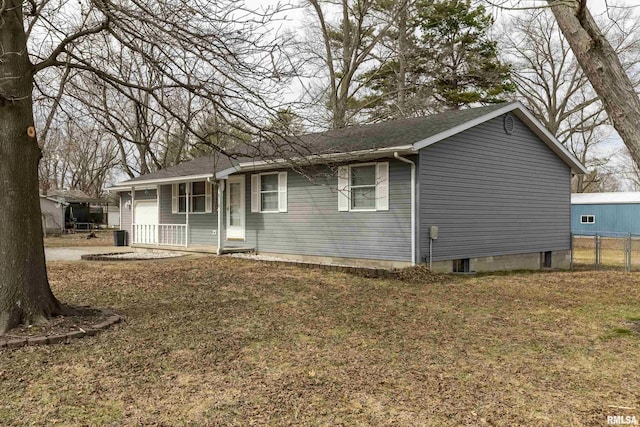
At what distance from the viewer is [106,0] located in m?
5.70

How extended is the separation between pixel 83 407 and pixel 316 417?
70.2 inches

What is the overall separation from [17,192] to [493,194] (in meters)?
11.2

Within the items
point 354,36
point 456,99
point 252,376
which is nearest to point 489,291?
point 252,376

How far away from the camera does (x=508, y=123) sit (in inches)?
542

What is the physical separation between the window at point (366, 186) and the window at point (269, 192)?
6.78 ft

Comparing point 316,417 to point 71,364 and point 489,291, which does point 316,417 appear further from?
point 489,291

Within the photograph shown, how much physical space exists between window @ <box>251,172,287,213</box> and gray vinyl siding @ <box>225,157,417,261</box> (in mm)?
163

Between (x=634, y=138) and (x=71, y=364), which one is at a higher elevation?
(x=634, y=138)

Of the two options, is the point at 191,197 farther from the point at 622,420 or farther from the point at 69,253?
the point at 622,420

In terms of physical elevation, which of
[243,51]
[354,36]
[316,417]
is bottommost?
[316,417]

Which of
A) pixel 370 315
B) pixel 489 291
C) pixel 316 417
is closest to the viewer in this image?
pixel 316 417

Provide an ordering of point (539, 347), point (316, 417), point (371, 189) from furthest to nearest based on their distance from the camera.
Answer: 1. point (371, 189)
2. point (539, 347)
3. point (316, 417)

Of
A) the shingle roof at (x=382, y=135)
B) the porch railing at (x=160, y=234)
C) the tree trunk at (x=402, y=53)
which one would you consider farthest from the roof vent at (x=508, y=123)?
the porch railing at (x=160, y=234)

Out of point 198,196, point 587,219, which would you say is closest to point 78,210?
point 198,196
